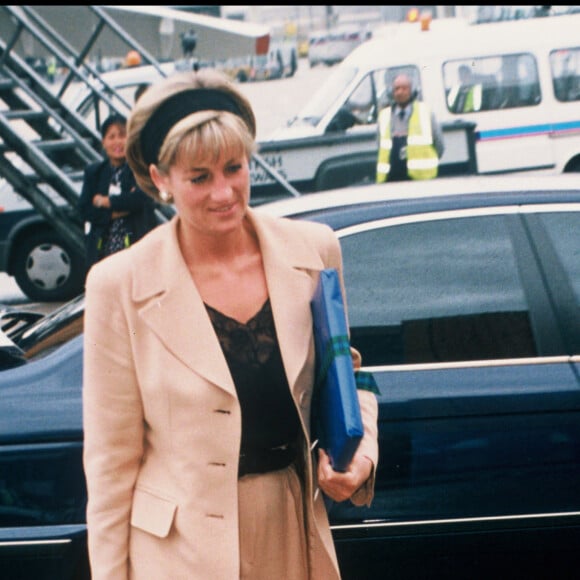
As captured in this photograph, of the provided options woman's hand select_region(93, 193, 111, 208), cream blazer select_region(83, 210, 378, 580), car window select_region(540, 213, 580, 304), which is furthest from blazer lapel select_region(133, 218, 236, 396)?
woman's hand select_region(93, 193, 111, 208)

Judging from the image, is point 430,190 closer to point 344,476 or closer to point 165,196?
point 165,196

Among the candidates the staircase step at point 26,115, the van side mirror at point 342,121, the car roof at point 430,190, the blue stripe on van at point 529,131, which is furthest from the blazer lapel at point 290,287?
the blue stripe on van at point 529,131

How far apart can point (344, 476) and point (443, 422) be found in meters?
1.12

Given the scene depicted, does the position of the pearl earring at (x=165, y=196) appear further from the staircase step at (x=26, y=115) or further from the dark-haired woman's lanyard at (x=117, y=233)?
the staircase step at (x=26, y=115)

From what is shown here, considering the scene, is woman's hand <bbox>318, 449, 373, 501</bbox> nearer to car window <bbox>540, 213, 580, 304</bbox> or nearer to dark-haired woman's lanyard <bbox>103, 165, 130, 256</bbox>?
car window <bbox>540, 213, 580, 304</bbox>

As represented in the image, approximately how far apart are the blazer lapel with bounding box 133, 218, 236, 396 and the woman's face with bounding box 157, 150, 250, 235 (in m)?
0.11

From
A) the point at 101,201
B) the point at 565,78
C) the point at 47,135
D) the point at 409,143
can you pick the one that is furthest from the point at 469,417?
the point at 565,78

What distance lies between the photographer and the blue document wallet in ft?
7.14

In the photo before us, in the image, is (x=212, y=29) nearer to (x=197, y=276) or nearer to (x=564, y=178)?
(x=564, y=178)

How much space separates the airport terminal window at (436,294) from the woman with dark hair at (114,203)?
12.6 feet

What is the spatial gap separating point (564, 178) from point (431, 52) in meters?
7.85

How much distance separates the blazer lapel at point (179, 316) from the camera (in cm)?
226

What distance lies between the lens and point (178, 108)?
7.40 ft

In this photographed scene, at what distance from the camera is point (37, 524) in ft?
10.6
